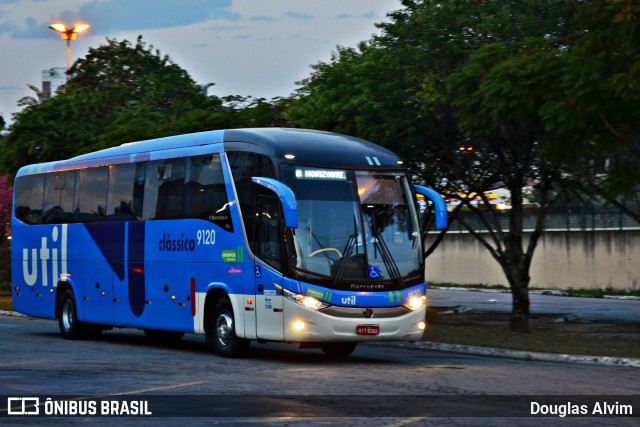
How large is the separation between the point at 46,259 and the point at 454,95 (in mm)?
10043

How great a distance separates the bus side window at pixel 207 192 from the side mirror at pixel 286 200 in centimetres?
169

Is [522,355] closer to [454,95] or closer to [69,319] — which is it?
[454,95]

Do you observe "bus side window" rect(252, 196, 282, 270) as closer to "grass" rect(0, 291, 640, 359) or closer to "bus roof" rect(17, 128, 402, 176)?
"bus roof" rect(17, 128, 402, 176)

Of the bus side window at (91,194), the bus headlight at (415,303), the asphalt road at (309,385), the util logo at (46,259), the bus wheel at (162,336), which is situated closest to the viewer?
the asphalt road at (309,385)

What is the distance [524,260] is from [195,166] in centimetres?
853

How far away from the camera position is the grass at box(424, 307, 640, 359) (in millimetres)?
21797

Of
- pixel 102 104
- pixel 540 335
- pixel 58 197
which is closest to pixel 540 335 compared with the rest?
pixel 540 335

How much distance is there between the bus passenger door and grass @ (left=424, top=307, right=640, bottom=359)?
4.88 m

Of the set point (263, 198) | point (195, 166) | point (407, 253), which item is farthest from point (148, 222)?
point (407, 253)

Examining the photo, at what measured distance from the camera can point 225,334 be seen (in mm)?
20344

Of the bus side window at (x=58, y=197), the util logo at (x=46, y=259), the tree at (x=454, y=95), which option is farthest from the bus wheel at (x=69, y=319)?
the tree at (x=454, y=95)

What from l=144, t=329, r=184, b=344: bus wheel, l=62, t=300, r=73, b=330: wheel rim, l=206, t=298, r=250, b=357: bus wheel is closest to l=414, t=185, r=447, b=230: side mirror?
l=206, t=298, r=250, b=357: bus wheel

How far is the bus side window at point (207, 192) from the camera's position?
20391 mm

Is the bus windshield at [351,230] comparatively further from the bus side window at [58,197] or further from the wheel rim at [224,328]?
the bus side window at [58,197]
